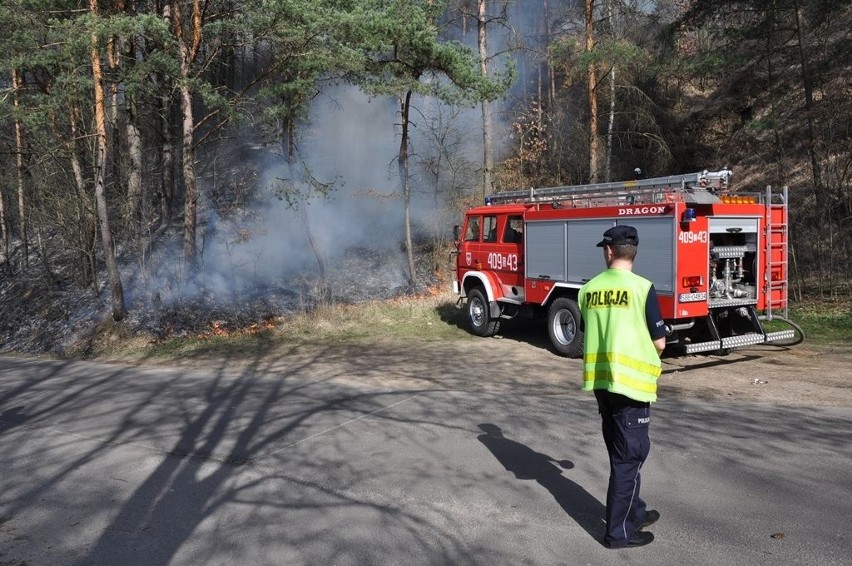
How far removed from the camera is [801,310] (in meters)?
12.6

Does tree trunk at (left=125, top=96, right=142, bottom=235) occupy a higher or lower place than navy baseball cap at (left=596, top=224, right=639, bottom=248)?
higher

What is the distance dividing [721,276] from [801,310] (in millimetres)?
4626

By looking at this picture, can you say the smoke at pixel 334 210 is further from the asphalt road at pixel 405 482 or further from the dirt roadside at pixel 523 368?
the asphalt road at pixel 405 482

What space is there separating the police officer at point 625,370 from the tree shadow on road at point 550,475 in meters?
0.28

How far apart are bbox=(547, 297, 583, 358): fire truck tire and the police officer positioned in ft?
20.0

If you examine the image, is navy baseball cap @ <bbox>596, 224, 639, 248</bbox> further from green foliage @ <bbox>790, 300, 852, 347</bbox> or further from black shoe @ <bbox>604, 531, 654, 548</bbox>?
green foliage @ <bbox>790, 300, 852, 347</bbox>

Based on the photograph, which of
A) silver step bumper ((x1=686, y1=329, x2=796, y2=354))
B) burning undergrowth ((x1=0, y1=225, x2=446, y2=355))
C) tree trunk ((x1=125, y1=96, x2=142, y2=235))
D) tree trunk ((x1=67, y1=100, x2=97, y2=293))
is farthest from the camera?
tree trunk ((x1=125, y1=96, x2=142, y2=235))

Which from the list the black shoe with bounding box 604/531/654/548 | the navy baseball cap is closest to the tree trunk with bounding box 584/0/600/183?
the navy baseball cap

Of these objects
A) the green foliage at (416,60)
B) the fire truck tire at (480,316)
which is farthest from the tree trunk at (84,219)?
the fire truck tire at (480,316)

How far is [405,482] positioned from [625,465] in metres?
1.78

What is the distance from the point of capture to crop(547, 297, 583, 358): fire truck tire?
9906 millimetres

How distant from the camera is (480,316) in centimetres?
1239

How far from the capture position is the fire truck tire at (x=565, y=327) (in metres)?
9.91

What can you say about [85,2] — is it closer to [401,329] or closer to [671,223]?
[401,329]
